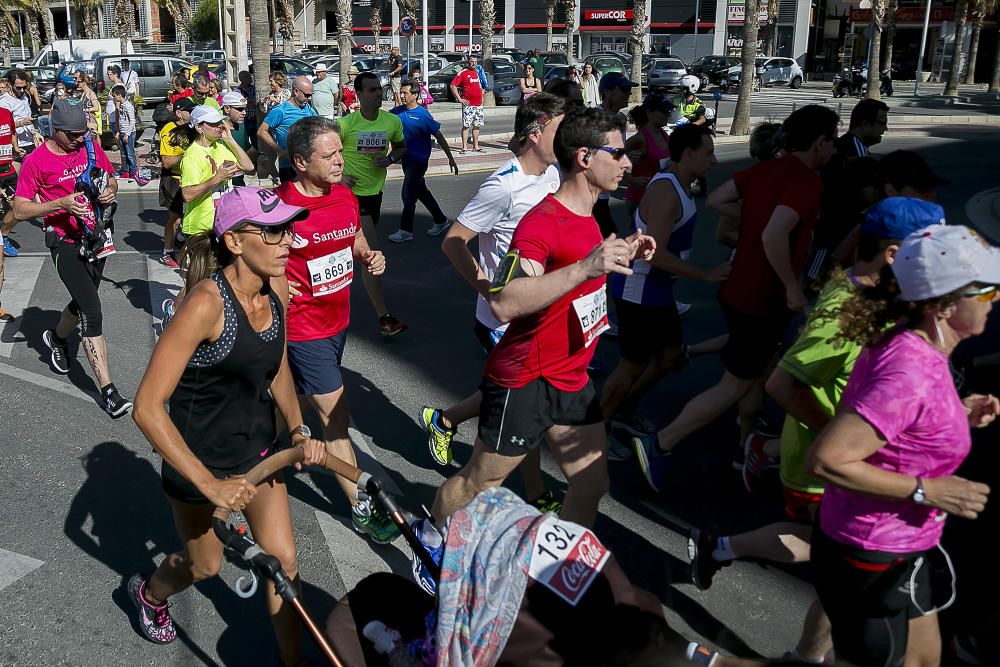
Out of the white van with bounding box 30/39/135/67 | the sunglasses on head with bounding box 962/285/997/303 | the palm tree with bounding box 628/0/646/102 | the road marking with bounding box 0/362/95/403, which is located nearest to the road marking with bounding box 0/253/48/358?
the road marking with bounding box 0/362/95/403

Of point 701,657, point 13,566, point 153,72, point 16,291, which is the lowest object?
point 16,291

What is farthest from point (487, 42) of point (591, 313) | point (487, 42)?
point (591, 313)

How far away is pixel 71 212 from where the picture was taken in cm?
606

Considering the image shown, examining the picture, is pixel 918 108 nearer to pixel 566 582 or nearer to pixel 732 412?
pixel 732 412

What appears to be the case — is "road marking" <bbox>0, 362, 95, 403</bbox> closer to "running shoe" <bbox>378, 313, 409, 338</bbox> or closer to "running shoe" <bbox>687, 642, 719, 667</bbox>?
"running shoe" <bbox>378, 313, 409, 338</bbox>

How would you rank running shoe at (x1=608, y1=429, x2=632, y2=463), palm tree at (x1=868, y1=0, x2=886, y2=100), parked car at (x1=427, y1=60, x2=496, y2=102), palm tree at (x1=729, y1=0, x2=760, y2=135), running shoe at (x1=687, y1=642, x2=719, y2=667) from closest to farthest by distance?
running shoe at (x1=687, y1=642, x2=719, y2=667) < running shoe at (x1=608, y1=429, x2=632, y2=463) < palm tree at (x1=729, y1=0, x2=760, y2=135) < parked car at (x1=427, y1=60, x2=496, y2=102) < palm tree at (x1=868, y1=0, x2=886, y2=100)

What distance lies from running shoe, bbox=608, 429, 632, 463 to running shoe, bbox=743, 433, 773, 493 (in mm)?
776

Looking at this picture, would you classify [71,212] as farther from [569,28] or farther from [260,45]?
[569,28]

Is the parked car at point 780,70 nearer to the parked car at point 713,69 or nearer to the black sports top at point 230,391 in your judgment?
the parked car at point 713,69

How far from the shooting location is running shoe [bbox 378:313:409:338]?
756 cm

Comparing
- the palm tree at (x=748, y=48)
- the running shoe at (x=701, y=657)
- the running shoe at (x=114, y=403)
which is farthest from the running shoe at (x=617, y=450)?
the palm tree at (x=748, y=48)

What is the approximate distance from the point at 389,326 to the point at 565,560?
17.7 ft

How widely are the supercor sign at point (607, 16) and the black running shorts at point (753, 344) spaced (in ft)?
202

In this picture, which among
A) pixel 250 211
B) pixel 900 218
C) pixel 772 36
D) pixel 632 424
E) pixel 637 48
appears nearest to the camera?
pixel 250 211
